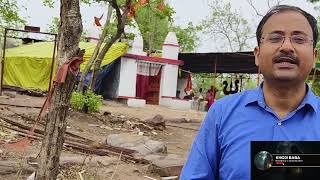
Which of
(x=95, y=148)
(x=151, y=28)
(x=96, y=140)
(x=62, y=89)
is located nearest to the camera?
(x=62, y=89)

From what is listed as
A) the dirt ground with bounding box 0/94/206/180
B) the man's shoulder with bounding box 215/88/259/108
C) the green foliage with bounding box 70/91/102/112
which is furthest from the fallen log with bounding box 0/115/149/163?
the man's shoulder with bounding box 215/88/259/108

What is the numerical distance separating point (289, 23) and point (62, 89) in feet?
7.55

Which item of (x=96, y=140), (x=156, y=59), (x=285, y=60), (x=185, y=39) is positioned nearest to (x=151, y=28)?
(x=185, y=39)

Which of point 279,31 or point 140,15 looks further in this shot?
point 140,15

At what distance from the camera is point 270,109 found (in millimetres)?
1755

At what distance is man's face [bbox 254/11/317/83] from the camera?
173 centimetres

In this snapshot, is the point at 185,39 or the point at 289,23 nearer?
the point at 289,23

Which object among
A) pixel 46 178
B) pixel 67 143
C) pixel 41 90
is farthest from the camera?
pixel 41 90

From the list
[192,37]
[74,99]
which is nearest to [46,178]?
[74,99]

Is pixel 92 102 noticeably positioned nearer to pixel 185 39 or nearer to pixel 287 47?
pixel 287 47

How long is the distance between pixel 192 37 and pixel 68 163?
33315 millimetres

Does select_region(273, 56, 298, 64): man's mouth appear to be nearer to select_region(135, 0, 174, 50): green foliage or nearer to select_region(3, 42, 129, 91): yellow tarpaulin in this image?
select_region(3, 42, 129, 91): yellow tarpaulin

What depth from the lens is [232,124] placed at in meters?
1.74

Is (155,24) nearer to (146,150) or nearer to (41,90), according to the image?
(41,90)
